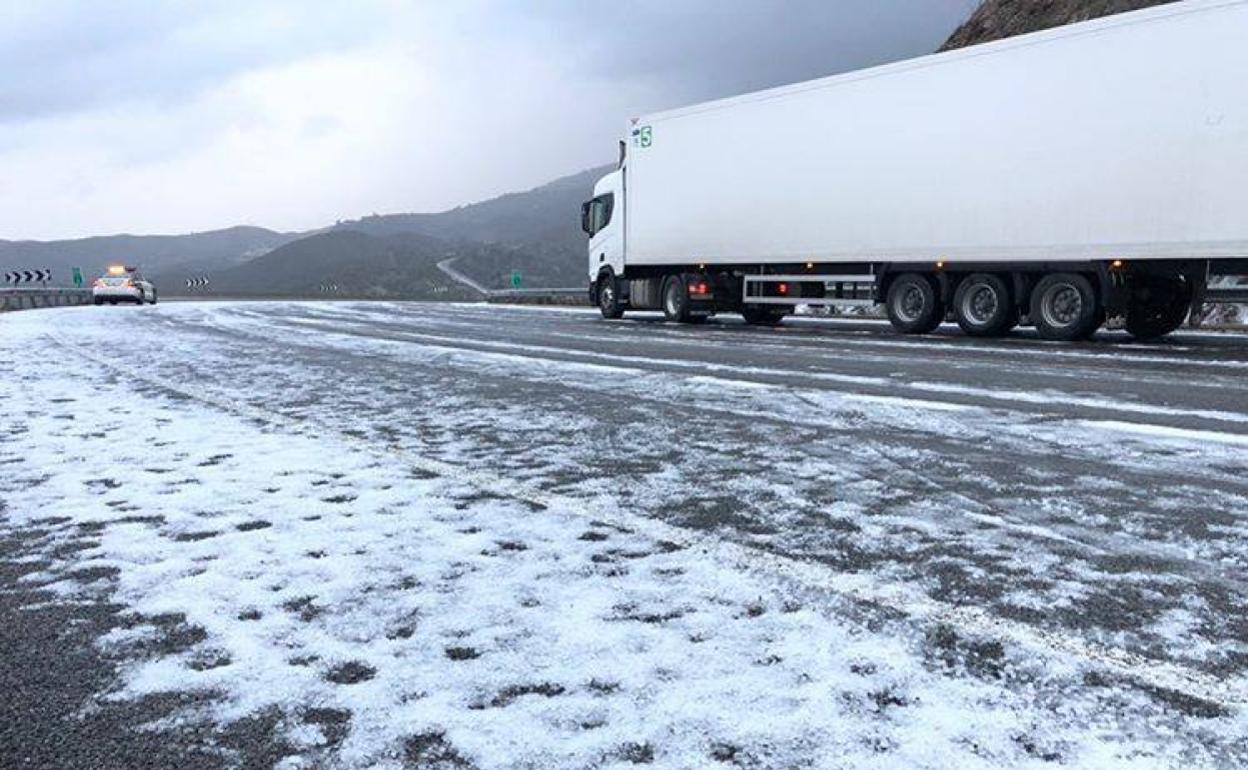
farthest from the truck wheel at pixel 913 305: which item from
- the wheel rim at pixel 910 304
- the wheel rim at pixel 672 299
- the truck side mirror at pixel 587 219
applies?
the truck side mirror at pixel 587 219

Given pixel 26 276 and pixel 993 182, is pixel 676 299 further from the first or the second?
pixel 26 276

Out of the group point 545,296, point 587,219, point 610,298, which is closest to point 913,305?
point 610,298

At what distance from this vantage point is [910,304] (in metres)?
16.0

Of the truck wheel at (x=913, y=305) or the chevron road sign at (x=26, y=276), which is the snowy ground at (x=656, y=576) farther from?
the chevron road sign at (x=26, y=276)

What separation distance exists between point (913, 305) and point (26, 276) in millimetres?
41298

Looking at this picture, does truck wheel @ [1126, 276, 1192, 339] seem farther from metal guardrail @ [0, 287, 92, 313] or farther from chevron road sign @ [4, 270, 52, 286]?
chevron road sign @ [4, 270, 52, 286]

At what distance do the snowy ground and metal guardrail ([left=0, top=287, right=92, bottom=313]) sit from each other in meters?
32.5

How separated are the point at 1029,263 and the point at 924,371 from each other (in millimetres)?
5555

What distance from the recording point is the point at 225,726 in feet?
7.45

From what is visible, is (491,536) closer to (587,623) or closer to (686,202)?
(587,623)

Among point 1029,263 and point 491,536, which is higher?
point 1029,263

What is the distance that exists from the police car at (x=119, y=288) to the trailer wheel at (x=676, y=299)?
2610cm

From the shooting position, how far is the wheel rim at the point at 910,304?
15.9 m

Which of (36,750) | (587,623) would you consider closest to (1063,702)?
(587,623)
